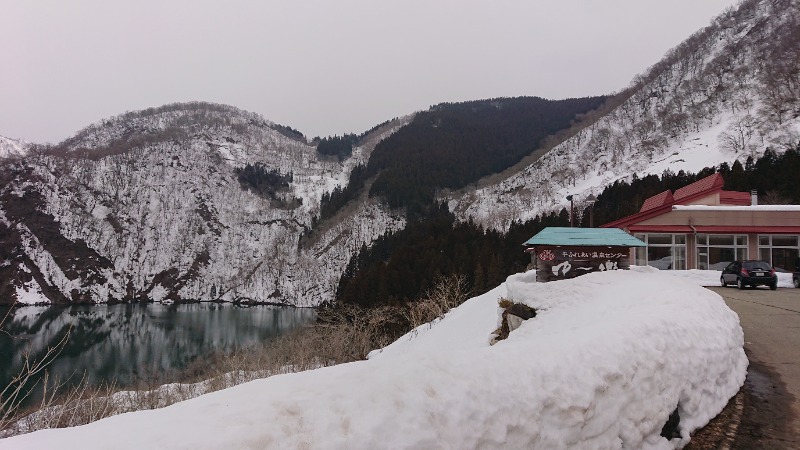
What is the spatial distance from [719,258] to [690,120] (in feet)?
378

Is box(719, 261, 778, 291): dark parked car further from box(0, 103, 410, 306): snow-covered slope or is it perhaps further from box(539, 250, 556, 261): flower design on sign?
box(0, 103, 410, 306): snow-covered slope

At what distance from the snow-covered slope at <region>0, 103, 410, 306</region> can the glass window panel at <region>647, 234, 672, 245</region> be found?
111238 mm

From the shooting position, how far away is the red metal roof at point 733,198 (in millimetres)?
33359

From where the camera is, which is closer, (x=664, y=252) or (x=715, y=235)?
(x=715, y=235)

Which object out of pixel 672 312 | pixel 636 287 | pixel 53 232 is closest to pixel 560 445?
pixel 672 312

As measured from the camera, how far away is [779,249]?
2788 cm

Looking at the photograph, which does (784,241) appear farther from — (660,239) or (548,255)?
(548,255)

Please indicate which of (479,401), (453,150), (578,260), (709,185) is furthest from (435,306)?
(453,150)

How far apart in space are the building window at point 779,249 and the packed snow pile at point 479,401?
28.7 metres

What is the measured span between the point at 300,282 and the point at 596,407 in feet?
469

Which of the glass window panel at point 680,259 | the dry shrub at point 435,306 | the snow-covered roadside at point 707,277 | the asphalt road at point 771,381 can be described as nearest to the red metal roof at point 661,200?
the glass window panel at point 680,259

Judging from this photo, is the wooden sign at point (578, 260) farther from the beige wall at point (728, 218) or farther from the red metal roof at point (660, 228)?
the beige wall at point (728, 218)

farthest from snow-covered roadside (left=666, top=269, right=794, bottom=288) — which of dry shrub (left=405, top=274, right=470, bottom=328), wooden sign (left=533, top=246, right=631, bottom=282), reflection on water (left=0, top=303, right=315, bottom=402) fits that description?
reflection on water (left=0, top=303, right=315, bottom=402)

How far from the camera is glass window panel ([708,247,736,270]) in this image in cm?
2841
